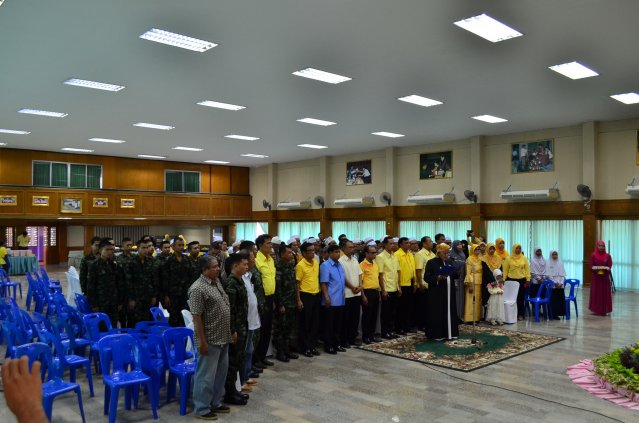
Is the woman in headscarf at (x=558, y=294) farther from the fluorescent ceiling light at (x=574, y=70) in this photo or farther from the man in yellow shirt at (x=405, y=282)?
the fluorescent ceiling light at (x=574, y=70)

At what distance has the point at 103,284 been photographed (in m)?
7.54

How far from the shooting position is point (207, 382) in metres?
4.94

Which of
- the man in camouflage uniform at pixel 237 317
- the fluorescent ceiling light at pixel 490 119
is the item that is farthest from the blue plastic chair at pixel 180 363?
the fluorescent ceiling light at pixel 490 119

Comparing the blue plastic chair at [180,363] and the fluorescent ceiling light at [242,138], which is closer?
the blue plastic chair at [180,363]

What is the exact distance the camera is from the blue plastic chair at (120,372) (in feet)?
15.4

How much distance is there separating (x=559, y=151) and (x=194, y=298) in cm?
1391

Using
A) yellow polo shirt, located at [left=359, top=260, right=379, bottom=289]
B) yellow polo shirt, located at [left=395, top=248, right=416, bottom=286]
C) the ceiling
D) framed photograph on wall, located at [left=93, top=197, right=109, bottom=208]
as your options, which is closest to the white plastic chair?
yellow polo shirt, located at [left=395, top=248, right=416, bottom=286]

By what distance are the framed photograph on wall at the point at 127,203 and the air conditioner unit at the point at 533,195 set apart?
49.9ft

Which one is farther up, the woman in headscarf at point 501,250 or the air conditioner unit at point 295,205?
the air conditioner unit at point 295,205

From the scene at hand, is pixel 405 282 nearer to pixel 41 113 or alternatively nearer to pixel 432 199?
pixel 432 199

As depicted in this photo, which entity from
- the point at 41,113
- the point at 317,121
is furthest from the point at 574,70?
the point at 41,113

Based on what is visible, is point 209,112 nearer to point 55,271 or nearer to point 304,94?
point 304,94

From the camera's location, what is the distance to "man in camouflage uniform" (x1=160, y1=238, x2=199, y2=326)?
7.80 m

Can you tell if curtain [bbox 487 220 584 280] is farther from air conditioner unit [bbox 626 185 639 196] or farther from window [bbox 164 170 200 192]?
window [bbox 164 170 200 192]
